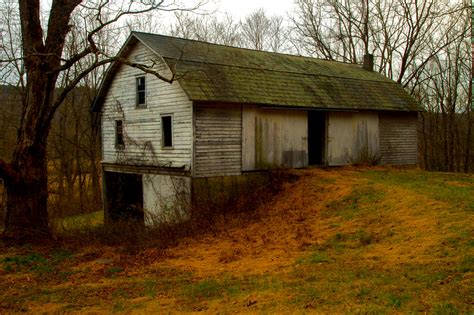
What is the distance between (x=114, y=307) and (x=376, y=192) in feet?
34.6

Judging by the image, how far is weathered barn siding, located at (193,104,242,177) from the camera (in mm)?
16969

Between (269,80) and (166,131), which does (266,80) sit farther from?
(166,131)

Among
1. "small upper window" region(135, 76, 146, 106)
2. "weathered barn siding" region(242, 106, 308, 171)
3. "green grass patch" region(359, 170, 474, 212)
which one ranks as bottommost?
"green grass patch" region(359, 170, 474, 212)

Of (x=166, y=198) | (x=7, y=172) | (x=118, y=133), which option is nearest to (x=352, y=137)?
(x=166, y=198)

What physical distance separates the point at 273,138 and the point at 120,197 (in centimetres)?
848

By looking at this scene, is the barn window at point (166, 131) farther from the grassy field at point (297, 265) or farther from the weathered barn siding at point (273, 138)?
the grassy field at point (297, 265)

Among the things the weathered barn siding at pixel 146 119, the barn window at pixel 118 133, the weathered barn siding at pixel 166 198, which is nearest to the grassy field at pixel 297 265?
the weathered barn siding at pixel 166 198

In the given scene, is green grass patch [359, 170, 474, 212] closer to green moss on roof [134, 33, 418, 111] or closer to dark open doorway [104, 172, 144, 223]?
green moss on roof [134, 33, 418, 111]

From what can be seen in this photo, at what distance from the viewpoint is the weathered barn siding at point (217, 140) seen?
55.7 ft

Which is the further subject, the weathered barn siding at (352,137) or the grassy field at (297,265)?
the weathered barn siding at (352,137)

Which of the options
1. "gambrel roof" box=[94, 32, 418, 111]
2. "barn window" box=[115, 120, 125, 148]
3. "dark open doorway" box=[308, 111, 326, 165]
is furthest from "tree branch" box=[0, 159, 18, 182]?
"dark open doorway" box=[308, 111, 326, 165]

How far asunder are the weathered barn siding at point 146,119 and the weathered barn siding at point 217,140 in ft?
1.13

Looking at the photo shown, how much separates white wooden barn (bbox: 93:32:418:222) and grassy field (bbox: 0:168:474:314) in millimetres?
3043

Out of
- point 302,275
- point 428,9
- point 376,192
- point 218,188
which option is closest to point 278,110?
point 218,188
